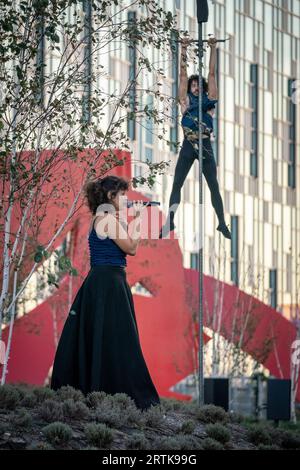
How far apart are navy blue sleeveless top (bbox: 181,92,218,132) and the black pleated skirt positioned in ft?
8.58

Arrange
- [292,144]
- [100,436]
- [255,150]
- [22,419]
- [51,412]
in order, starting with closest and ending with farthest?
1. [100,436]
2. [22,419]
3. [51,412]
4. [255,150]
5. [292,144]

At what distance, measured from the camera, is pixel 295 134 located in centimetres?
5009

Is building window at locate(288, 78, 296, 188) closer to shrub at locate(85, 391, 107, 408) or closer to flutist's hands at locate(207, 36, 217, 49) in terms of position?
flutist's hands at locate(207, 36, 217, 49)

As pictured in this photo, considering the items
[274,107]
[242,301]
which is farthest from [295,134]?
[242,301]

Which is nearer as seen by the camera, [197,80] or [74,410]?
[74,410]

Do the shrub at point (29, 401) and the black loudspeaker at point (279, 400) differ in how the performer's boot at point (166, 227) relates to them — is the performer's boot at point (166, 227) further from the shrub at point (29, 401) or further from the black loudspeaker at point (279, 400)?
the black loudspeaker at point (279, 400)

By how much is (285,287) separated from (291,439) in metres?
37.6

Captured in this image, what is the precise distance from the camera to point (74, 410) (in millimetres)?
10727

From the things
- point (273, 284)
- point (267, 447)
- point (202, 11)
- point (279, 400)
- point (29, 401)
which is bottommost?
point (267, 447)

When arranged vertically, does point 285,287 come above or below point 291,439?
above

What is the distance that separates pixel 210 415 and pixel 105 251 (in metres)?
2.35

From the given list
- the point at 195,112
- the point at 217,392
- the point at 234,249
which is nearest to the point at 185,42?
Answer: the point at 195,112

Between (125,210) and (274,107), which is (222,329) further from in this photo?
(274,107)

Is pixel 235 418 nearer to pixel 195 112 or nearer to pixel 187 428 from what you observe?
pixel 187 428
